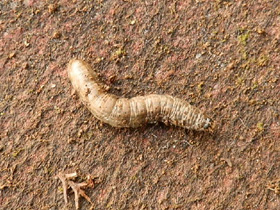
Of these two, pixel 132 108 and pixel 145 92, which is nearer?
pixel 132 108

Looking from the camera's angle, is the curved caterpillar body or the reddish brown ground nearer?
the curved caterpillar body

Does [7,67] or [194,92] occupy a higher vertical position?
[7,67]

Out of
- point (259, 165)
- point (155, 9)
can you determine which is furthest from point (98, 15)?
point (259, 165)

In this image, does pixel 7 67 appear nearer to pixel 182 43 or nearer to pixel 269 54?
A: pixel 182 43
